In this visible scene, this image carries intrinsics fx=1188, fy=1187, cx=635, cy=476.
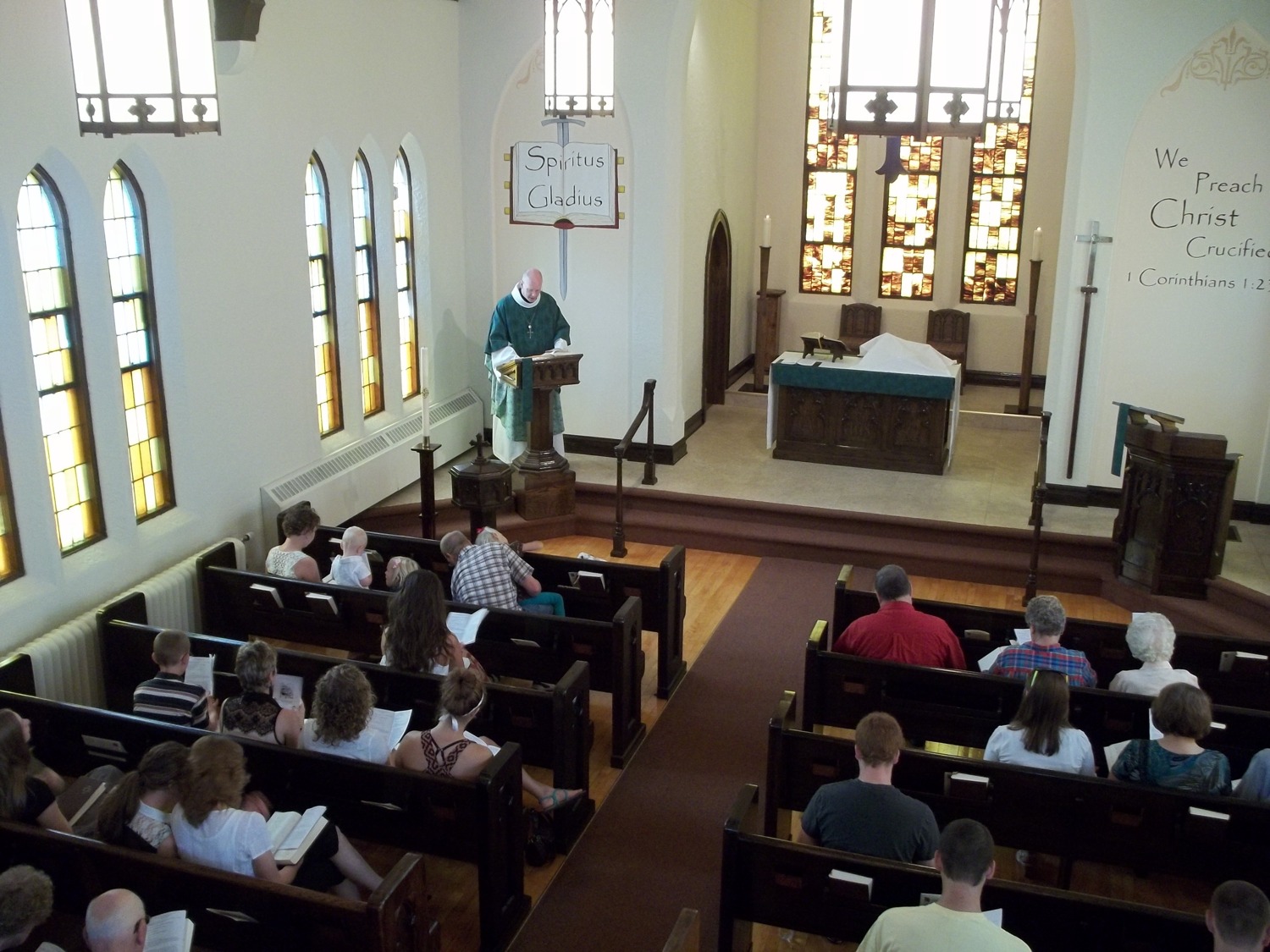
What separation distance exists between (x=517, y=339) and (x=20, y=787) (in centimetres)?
631

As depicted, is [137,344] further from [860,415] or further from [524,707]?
[860,415]

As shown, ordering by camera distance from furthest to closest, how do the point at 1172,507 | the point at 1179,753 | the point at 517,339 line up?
the point at 517,339, the point at 1172,507, the point at 1179,753

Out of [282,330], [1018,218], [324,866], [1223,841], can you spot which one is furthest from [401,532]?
[1018,218]

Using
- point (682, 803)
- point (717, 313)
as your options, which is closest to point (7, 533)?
point (682, 803)

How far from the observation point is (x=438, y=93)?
34.2 feet

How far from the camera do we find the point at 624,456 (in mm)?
9750

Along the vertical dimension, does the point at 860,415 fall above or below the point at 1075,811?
above

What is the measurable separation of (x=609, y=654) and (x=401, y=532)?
4.03 meters

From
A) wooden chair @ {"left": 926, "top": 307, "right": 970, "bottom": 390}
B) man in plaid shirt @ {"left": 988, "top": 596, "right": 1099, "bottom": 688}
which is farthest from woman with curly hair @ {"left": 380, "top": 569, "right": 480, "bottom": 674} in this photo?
wooden chair @ {"left": 926, "top": 307, "right": 970, "bottom": 390}

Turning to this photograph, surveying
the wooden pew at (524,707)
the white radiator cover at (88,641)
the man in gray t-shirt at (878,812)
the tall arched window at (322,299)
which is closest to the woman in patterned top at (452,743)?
the wooden pew at (524,707)

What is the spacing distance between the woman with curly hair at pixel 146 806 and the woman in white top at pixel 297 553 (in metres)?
2.73

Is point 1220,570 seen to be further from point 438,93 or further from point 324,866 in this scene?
point 438,93

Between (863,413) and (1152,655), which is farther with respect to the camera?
(863,413)

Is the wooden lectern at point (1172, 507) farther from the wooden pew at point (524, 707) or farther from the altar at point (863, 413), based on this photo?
the wooden pew at point (524, 707)
